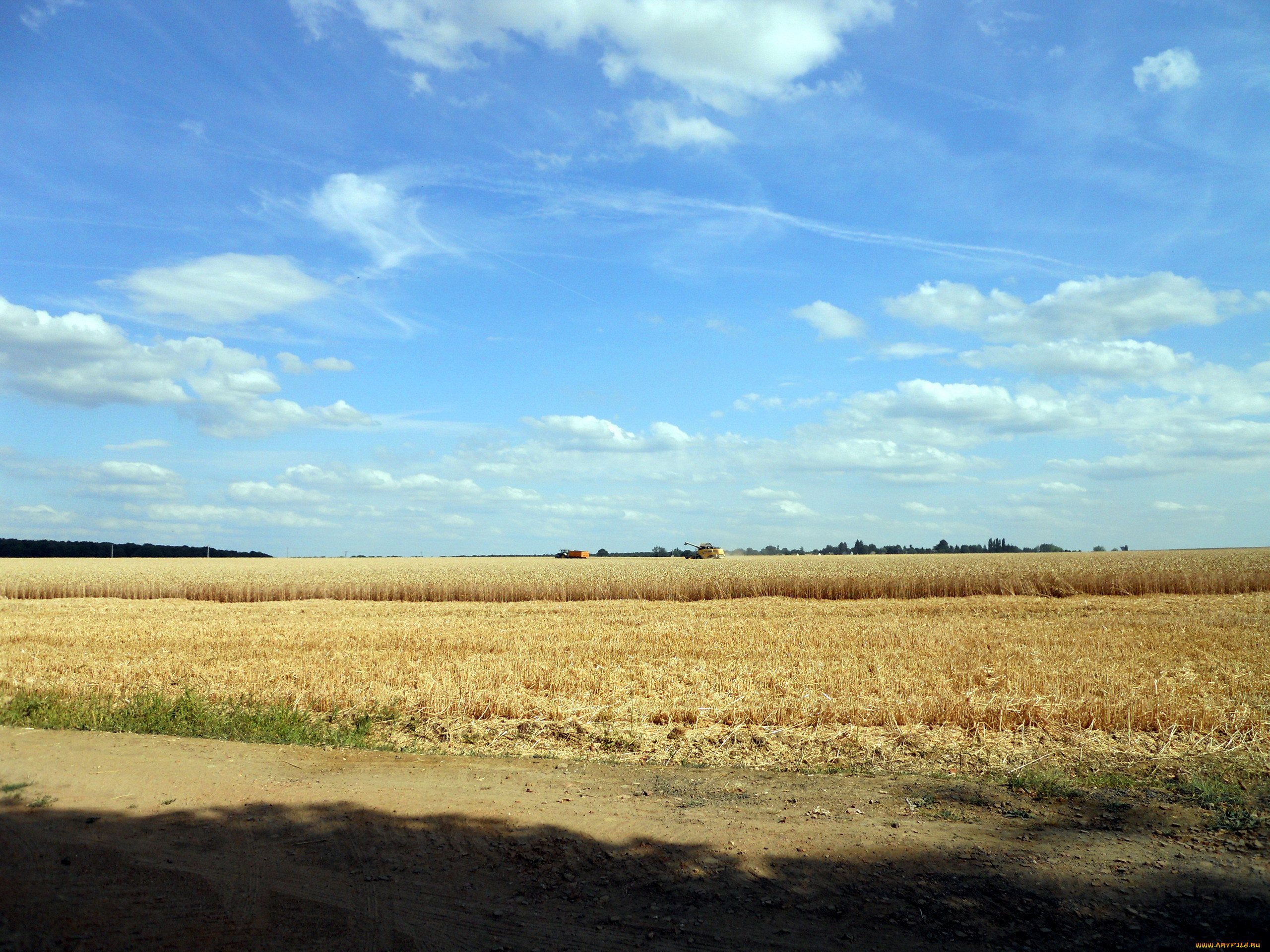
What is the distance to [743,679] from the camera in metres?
13.7

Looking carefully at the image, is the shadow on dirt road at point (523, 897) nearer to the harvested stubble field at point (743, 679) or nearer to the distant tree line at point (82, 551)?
the harvested stubble field at point (743, 679)

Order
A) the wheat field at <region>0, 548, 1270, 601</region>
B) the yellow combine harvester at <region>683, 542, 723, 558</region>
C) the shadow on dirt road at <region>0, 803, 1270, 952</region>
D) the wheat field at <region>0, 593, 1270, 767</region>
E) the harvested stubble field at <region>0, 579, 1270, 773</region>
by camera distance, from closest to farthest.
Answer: the shadow on dirt road at <region>0, 803, 1270, 952</region>
the harvested stubble field at <region>0, 579, 1270, 773</region>
the wheat field at <region>0, 593, 1270, 767</region>
the wheat field at <region>0, 548, 1270, 601</region>
the yellow combine harvester at <region>683, 542, 723, 558</region>

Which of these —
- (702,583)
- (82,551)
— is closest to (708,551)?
(702,583)

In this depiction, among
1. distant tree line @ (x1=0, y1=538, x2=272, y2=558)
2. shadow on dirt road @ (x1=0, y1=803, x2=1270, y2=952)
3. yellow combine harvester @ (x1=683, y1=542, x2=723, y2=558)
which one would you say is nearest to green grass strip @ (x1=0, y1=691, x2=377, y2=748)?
shadow on dirt road @ (x1=0, y1=803, x2=1270, y2=952)

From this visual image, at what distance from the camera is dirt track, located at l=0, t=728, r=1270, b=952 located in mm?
5039

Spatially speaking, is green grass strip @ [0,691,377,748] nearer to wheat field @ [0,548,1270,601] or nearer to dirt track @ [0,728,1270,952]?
dirt track @ [0,728,1270,952]

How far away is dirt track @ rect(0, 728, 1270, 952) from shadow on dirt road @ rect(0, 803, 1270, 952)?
0.8 inches

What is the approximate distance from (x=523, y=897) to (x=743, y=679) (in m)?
8.58

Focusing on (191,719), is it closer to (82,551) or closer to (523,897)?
(523,897)

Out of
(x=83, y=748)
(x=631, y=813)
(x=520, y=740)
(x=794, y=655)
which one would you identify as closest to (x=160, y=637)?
(x=83, y=748)

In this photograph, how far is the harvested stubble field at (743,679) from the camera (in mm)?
9898

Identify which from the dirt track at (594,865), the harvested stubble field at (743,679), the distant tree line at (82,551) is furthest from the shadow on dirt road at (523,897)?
the distant tree line at (82,551)

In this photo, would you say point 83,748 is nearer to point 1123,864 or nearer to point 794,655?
point 1123,864

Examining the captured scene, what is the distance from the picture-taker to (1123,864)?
5934 millimetres
